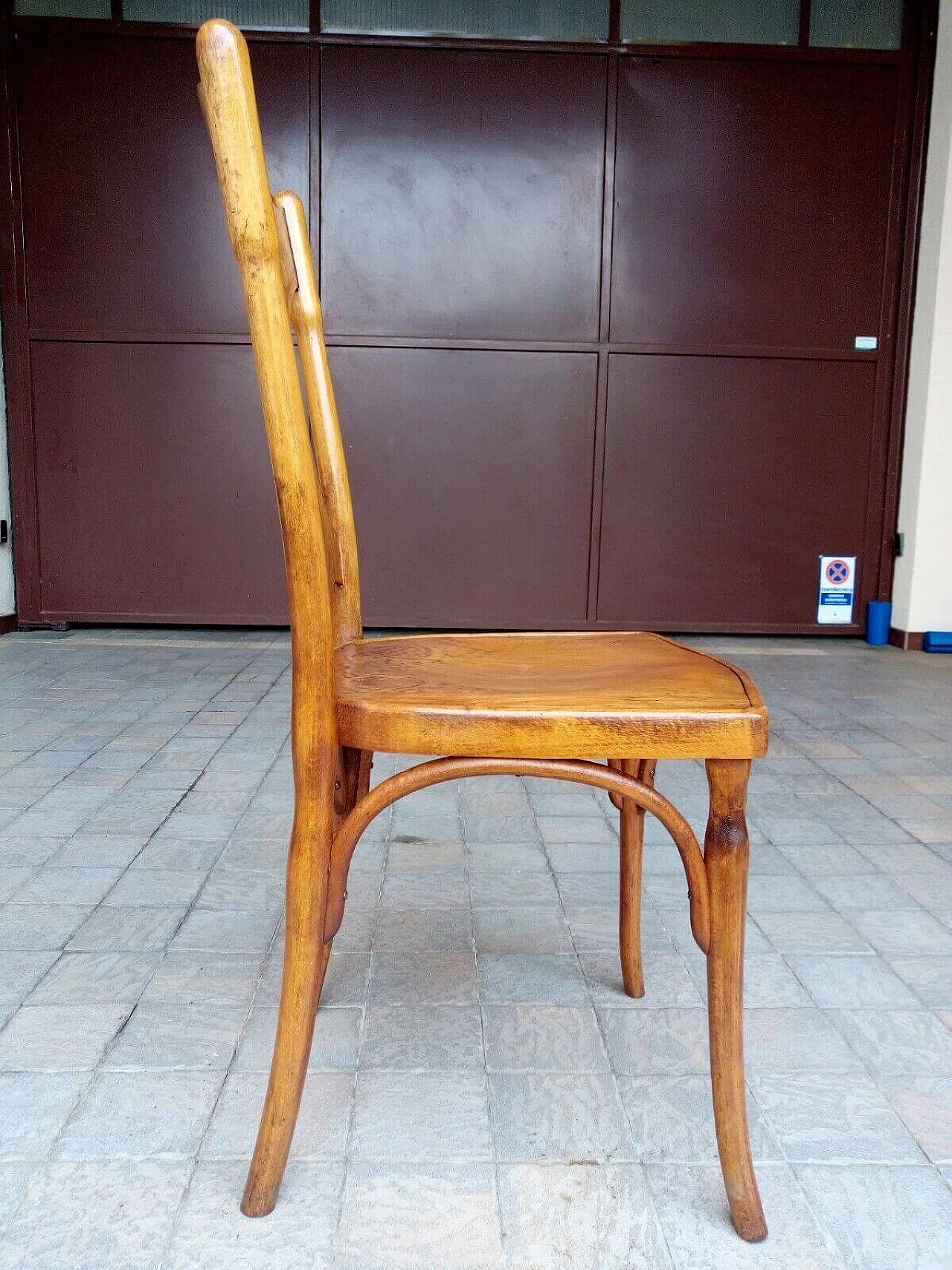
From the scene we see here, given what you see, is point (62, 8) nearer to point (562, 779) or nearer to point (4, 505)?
point (4, 505)

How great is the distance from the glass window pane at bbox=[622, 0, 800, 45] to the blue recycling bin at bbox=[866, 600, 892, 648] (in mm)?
2303

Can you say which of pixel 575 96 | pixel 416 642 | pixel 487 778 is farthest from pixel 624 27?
pixel 416 642

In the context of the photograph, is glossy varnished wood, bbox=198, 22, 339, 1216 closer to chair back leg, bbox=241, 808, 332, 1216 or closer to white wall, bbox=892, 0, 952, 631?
chair back leg, bbox=241, 808, 332, 1216

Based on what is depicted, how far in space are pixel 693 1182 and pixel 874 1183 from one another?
178 millimetres

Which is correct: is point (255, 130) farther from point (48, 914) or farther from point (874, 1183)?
point (48, 914)

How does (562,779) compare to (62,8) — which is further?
(62,8)

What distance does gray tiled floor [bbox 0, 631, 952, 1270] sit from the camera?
0.89m

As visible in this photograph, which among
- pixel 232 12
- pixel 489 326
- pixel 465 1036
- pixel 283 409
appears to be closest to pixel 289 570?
pixel 283 409

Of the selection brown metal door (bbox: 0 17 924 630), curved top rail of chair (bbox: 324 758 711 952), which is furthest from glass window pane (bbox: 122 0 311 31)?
curved top rail of chair (bbox: 324 758 711 952)

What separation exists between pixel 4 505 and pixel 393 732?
12.3 feet

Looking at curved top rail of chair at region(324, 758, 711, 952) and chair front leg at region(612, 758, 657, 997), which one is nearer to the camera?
curved top rail of chair at region(324, 758, 711, 952)

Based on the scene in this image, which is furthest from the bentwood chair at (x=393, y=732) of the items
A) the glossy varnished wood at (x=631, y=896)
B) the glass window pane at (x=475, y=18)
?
the glass window pane at (x=475, y=18)

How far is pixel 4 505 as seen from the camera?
405 cm

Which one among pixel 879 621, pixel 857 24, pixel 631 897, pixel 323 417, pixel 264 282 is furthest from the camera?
pixel 879 621
